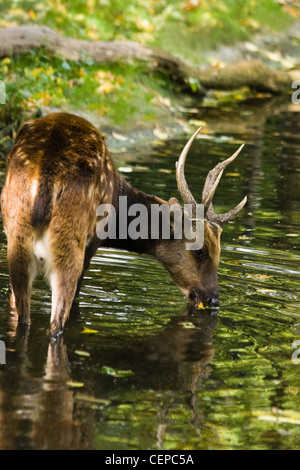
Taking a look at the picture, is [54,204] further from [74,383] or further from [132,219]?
[132,219]

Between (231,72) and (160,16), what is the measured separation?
2.64 meters

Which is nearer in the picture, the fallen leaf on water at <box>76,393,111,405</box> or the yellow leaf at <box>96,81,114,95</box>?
the fallen leaf on water at <box>76,393,111,405</box>

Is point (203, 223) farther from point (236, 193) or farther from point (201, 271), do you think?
point (236, 193)

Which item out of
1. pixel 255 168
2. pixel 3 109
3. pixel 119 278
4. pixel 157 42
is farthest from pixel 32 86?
pixel 119 278

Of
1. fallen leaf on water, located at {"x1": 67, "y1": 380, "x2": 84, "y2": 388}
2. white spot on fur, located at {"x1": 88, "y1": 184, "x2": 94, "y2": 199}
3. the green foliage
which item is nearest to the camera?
fallen leaf on water, located at {"x1": 67, "y1": 380, "x2": 84, "y2": 388}

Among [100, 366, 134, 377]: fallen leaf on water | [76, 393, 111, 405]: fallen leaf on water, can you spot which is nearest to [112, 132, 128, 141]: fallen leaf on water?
[100, 366, 134, 377]: fallen leaf on water

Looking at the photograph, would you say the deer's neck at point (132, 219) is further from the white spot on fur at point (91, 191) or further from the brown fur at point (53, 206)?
the white spot on fur at point (91, 191)

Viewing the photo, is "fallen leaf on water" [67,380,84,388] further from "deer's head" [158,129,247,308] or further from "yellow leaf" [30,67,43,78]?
"yellow leaf" [30,67,43,78]

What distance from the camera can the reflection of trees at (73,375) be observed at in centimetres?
507

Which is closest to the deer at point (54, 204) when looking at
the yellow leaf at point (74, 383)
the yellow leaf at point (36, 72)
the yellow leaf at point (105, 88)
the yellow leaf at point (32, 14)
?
the yellow leaf at point (74, 383)

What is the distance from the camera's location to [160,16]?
20.7 meters

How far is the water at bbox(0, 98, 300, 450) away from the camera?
521 cm

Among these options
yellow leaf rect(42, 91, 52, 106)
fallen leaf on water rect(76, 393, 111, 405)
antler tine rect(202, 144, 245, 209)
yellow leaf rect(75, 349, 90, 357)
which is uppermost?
yellow leaf rect(42, 91, 52, 106)

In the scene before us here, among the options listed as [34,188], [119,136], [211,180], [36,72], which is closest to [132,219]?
[211,180]
